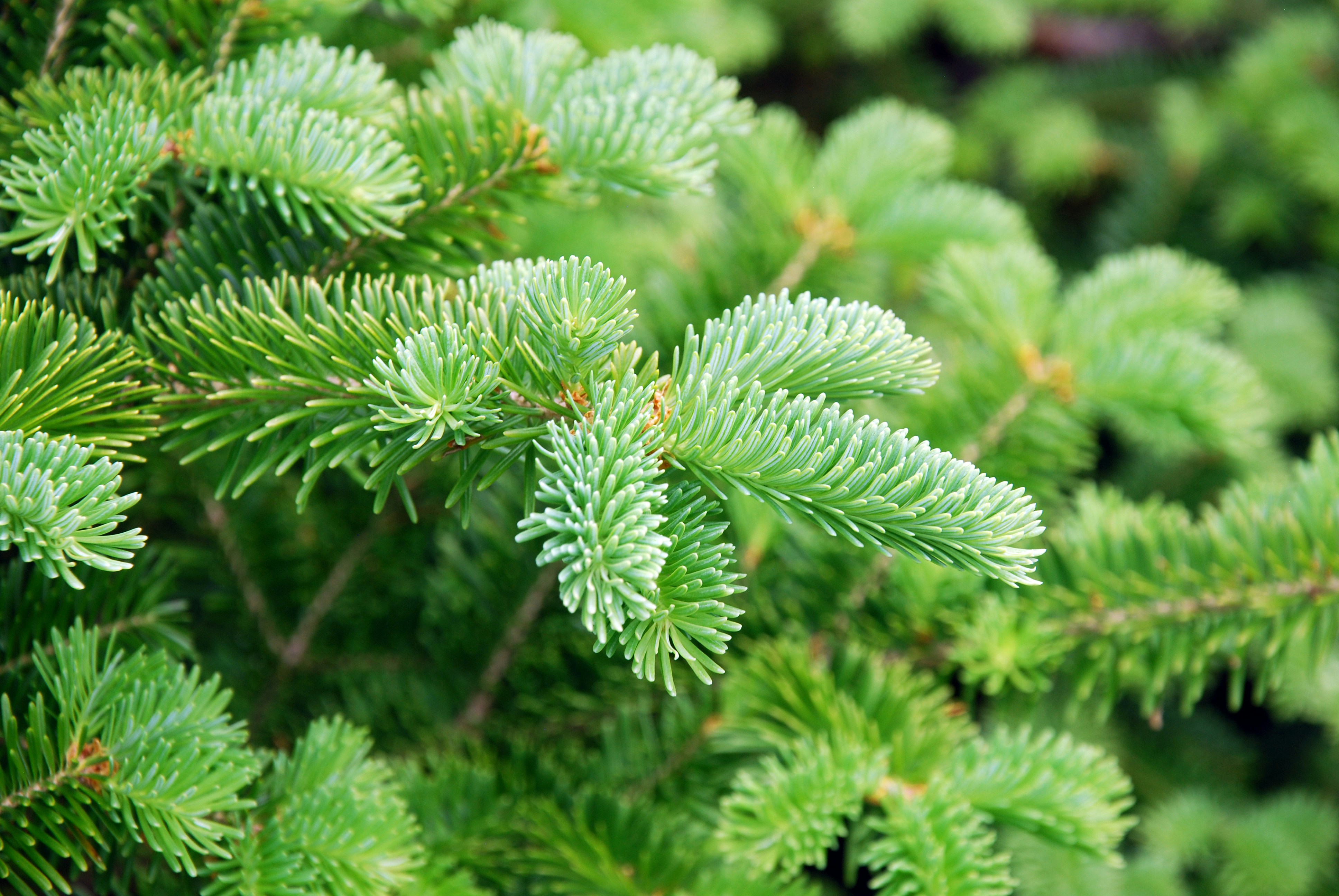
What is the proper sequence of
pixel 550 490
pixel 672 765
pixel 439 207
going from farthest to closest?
pixel 672 765
pixel 439 207
pixel 550 490

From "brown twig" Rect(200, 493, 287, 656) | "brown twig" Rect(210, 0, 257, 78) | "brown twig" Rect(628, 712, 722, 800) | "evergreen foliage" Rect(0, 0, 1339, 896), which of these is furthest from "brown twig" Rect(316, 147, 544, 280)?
"brown twig" Rect(628, 712, 722, 800)

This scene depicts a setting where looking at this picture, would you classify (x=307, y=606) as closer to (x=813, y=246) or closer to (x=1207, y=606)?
(x=813, y=246)

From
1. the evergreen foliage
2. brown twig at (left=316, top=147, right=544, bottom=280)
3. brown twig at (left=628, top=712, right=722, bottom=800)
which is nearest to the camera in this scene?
the evergreen foliage

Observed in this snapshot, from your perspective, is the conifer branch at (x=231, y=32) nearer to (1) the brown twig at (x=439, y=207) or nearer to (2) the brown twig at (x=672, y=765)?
(1) the brown twig at (x=439, y=207)

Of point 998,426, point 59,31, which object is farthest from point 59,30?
point 998,426

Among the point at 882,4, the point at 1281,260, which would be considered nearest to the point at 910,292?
the point at 882,4

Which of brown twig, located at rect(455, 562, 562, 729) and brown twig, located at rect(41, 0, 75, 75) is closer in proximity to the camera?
brown twig, located at rect(41, 0, 75, 75)

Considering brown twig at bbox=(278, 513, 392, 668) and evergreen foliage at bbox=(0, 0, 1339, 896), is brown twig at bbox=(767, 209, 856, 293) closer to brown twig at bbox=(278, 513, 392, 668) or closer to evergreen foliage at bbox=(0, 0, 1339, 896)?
evergreen foliage at bbox=(0, 0, 1339, 896)
